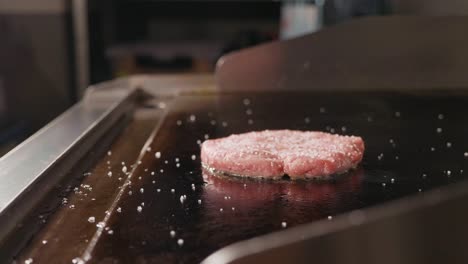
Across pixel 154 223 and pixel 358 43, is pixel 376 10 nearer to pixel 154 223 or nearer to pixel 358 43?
pixel 358 43

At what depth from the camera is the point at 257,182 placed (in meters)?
1.08

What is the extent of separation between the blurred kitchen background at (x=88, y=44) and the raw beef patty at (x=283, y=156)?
3.68 ft

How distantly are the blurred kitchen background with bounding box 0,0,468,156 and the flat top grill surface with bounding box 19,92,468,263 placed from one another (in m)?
0.72

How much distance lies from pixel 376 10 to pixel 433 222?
1.95 m

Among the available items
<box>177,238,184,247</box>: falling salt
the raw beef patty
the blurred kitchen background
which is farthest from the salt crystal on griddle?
the blurred kitchen background

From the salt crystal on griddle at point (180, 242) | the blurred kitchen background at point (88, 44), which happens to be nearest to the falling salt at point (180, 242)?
the salt crystal on griddle at point (180, 242)

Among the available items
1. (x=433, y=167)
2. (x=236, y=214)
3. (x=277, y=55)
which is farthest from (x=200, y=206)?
(x=277, y=55)

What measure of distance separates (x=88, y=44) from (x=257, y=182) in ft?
7.17

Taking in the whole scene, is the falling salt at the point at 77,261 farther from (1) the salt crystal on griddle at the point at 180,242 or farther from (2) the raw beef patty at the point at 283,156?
(2) the raw beef patty at the point at 283,156

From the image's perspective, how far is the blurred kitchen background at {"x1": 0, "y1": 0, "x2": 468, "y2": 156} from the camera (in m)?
2.87

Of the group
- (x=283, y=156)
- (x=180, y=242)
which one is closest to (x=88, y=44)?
(x=283, y=156)

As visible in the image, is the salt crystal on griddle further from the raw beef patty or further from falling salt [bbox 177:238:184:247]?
the raw beef patty

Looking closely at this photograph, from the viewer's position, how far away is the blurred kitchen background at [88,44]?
287 centimetres

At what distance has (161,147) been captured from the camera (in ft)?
4.39
